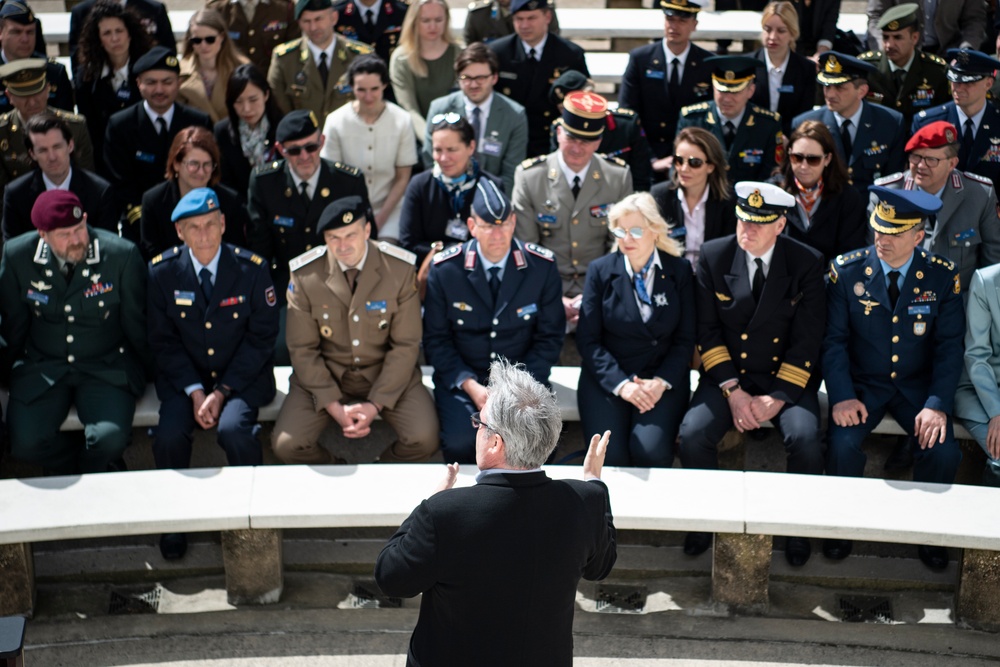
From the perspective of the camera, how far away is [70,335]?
18.6 ft

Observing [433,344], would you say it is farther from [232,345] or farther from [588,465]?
[588,465]

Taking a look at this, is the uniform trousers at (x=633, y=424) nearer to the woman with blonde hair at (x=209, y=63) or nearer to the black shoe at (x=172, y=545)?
the black shoe at (x=172, y=545)

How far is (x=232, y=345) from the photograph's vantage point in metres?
5.71

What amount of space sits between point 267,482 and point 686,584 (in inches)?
72.6

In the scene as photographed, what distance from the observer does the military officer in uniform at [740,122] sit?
6.89 m

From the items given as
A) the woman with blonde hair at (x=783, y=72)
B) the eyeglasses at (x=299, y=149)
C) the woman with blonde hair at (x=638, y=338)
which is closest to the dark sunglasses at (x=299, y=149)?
the eyeglasses at (x=299, y=149)

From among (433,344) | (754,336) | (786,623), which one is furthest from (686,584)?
(433,344)

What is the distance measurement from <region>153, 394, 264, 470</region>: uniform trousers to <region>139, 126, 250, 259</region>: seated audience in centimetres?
110

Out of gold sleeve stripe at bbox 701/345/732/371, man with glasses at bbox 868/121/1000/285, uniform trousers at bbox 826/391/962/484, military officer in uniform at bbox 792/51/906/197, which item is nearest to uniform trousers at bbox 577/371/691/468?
gold sleeve stripe at bbox 701/345/732/371

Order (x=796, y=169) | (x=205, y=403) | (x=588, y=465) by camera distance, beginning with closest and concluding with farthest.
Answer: (x=588, y=465) → (x=205, y=403) → (x=796, y=169)

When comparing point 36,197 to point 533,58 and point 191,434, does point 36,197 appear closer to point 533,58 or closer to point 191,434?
point 191,434

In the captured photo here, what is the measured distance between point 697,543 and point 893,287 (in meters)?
1.46

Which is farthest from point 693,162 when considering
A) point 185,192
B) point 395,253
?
point 185,192

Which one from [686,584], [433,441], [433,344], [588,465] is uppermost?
[588,465]
